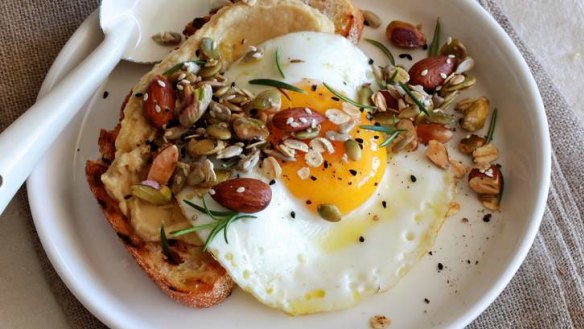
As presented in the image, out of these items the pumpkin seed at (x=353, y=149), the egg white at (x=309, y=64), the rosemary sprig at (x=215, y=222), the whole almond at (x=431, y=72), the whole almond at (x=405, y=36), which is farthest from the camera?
the whole almond at (x=405, y=36)

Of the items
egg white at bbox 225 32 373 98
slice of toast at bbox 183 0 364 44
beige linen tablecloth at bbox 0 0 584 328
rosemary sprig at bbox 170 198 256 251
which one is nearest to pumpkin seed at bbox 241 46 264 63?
egg white at bbox 225 32 373 98

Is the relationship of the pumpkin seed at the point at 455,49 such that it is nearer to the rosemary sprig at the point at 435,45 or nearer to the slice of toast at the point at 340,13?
the rosemary sprig at the point at 435,45

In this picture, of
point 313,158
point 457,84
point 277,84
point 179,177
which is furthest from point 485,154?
point 179,177

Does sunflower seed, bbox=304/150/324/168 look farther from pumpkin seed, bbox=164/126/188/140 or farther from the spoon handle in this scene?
the spoon handle

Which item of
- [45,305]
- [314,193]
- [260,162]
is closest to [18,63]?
[45,305]

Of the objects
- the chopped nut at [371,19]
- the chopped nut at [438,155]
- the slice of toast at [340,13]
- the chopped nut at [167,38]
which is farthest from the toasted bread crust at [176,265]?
the chopped nut at [371,19]

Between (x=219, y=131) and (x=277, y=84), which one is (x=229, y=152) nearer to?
(x=219, y=131)
